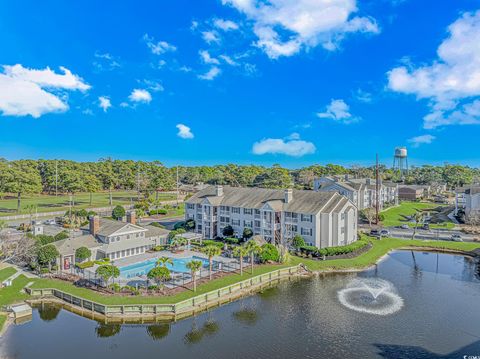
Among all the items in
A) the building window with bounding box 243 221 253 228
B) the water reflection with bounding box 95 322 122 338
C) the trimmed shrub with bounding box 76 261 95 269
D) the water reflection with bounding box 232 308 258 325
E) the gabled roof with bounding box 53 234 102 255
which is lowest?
the water reflection with bounding box 95 322 122 338

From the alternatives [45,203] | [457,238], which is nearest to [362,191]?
[457,238]

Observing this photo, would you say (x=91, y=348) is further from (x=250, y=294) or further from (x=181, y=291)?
(x=250, y=294)

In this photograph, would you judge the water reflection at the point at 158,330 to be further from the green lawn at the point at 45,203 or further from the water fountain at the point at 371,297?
the green lawn at the point at 45,203

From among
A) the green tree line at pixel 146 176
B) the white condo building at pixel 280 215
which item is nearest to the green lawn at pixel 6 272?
the white condo building at pixel 280 215

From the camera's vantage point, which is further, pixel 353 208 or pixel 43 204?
pixel 43 204

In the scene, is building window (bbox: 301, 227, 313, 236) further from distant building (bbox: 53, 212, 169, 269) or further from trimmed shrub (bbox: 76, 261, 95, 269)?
trimmed shrub (bbox: 76, 261, 95, 269)

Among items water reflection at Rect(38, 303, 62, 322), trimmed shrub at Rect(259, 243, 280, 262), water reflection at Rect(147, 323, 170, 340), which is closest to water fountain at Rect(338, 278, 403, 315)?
trimmed shrub at Rect(259, 243, 280, 262)

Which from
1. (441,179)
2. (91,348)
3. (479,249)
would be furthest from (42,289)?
(441,179)
